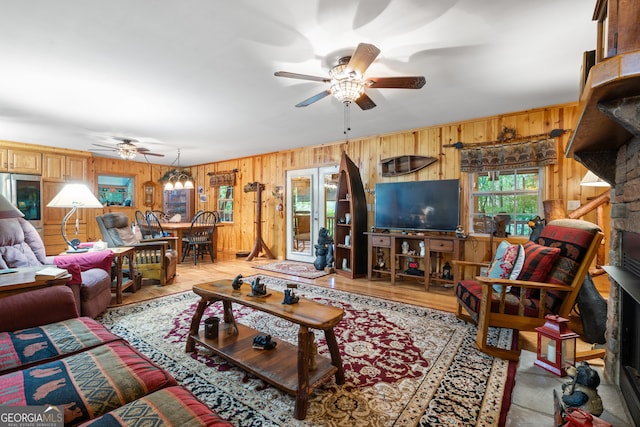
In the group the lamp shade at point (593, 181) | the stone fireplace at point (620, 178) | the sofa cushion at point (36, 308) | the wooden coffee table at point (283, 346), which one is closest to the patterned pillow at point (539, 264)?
the stone fireplace at point (620, 178)

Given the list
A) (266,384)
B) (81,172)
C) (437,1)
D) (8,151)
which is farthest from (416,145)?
(8,151)

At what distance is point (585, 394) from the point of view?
1.13 m

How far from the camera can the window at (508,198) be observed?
3.81 metres

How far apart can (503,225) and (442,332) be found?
2.02 m

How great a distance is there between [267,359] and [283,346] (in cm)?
21

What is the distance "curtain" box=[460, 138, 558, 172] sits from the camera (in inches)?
140

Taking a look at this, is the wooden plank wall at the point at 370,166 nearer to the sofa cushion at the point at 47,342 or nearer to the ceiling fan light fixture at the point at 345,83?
the ceiling fan light fixture at the point at 345,83

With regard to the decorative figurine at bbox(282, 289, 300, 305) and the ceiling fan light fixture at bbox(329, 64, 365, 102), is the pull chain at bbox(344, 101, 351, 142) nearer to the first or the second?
the ceiling fan light fixture at bbox(329, 64, 365, 102)

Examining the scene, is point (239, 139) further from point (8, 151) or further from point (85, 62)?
point (8, 151)

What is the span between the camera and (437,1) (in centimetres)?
179

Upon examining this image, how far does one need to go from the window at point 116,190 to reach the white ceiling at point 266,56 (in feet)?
11.4

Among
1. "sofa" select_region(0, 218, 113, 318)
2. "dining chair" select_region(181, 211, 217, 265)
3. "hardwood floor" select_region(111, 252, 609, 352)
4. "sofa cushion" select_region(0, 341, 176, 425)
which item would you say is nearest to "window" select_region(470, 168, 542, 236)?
"hardwood floor" select_region(111, 252, 609, 352)

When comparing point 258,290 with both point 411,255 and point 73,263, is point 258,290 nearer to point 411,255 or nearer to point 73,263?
point 73,263

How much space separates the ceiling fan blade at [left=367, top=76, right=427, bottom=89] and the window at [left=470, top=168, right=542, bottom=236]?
234 cm
